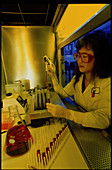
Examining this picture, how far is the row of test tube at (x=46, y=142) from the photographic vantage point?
65 cm

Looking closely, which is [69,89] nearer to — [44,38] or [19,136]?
[19,136]

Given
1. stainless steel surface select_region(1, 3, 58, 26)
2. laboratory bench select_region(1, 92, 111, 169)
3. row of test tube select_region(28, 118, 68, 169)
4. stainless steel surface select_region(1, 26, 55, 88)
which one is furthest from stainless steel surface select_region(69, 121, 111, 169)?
stainless steel surface select_region(1, 26, 55, 88)

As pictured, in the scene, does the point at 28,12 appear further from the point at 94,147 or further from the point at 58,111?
the point at 94,147

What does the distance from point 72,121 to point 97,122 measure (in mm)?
243

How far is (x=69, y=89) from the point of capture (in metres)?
1.71

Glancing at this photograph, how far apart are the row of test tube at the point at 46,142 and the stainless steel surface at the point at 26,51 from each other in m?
1.85

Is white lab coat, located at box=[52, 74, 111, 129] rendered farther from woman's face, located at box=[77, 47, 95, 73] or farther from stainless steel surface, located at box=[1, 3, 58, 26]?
stainless steel surface, located at box=[1, 3, 58, 26]

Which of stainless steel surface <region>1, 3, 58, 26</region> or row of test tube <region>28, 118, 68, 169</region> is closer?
row of test tube <region>28, 118, 68, 169</region>

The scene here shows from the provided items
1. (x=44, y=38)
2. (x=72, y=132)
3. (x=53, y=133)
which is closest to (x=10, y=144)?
(x=53, y=133)

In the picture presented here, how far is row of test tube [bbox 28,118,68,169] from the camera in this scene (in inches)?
25.7

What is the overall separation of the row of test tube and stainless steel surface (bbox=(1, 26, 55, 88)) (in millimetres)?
1852

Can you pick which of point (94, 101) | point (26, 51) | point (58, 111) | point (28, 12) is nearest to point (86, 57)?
point (94, 101)

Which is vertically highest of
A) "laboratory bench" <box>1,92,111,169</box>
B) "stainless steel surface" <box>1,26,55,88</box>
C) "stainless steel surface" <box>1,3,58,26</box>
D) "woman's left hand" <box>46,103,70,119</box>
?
"stainless steel surface" <box>1,3,58,26</box>

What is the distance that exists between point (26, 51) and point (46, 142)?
7.74ft
